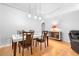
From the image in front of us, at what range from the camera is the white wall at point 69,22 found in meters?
2.11

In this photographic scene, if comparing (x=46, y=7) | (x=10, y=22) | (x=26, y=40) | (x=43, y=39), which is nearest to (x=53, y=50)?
(x=43, y=39)

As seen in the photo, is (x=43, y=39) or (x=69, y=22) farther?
(x=43, y=39)

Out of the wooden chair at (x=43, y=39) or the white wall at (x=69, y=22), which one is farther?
the wooden chair at (x=43, y=39)

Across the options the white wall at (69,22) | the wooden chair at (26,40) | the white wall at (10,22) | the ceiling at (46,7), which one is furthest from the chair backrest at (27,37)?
the white wall at (69,22)

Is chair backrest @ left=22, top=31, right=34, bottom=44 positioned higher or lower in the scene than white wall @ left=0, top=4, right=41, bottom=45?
lower

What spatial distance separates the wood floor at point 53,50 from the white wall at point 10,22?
0.25 metres

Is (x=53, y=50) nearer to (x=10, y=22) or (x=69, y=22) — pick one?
(x=69, y=22)

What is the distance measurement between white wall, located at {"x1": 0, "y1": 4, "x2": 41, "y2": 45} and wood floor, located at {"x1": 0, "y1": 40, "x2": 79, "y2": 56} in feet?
0.81

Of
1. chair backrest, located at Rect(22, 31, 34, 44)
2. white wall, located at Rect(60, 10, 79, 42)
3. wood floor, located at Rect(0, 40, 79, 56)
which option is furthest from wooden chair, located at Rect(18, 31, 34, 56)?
white wall, located at Rect(60, 10, 79, 42)

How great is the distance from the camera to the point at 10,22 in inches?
84.0

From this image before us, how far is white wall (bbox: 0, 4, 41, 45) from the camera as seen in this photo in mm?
2078

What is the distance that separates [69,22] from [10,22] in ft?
4.94

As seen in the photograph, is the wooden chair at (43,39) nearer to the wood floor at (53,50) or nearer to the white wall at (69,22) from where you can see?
the wood floor at (53,50)

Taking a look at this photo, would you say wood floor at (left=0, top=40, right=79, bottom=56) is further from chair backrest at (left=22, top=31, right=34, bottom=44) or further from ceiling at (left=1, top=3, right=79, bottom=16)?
ceiling at (left=1, top=3, right=79, bottom=16)
